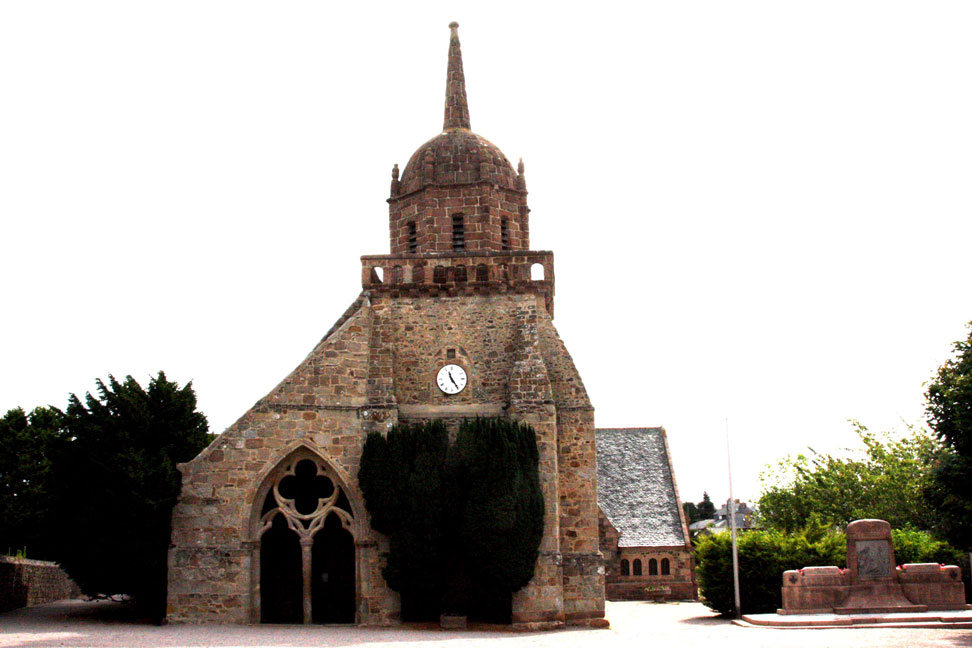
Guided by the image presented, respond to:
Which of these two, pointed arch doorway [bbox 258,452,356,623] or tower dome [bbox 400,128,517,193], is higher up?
tower dome [bbox 400,128,517,193]

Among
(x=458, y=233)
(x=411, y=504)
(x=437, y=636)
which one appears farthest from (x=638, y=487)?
(x=437, y=636)

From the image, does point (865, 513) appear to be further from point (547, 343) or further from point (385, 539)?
point (385, 539)

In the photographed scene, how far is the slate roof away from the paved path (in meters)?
17.9

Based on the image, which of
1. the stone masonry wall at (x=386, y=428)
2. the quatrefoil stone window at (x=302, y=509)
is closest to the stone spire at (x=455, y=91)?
the stone masonry wall at (x=386, y=428)

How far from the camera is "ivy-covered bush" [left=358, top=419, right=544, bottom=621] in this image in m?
23.4

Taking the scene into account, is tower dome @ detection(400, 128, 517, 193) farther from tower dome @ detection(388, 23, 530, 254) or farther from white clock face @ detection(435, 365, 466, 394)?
white clock face @ detection(435, 365, 466, 394)

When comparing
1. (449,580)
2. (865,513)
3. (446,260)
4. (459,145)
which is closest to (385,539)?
(449,580)

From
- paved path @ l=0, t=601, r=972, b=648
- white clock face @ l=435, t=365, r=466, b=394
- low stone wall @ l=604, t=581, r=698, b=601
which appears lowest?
low stone wall @ l=604, t=581, r=698, b=601

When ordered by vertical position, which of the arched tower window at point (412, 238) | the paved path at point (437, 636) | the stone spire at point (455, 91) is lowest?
the paved path at point (437, 636)

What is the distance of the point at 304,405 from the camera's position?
2495 cm

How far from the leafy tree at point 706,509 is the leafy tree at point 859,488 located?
66.2m

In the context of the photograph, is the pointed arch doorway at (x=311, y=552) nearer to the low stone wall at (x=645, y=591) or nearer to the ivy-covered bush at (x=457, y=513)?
the ivy-covered bush at (x=457, y=513)

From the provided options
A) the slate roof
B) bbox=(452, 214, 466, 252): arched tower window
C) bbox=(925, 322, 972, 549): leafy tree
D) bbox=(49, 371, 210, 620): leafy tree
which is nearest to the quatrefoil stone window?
bbox=(49, 371, 210, 620): leafy tree

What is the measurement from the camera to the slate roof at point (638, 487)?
4356cm
